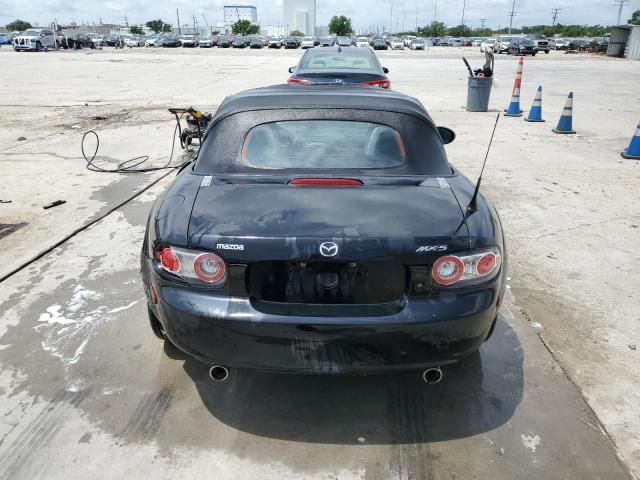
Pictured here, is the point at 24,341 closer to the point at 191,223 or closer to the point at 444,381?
the point at 191,223

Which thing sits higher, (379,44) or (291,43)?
(291,43)

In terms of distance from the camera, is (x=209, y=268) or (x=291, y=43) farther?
(x=291, y=43)

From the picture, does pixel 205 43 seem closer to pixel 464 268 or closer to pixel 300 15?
pixel 464 268

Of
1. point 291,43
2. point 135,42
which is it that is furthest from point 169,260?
point 135,42

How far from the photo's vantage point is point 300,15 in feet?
622

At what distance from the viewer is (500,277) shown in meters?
2.35

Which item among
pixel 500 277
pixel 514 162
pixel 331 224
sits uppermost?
pixel 331 224

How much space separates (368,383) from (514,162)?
243 inches

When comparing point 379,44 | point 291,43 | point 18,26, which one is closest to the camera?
point 291,43

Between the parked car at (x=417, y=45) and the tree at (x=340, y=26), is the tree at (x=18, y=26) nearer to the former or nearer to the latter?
the tree at (x=340, y=26)

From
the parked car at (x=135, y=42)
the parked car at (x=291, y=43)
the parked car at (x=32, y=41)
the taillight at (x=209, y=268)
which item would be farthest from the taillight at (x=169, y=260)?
the parked car at (x=135, y=42)

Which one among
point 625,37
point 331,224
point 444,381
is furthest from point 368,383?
point 625,37

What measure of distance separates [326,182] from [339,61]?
810 cm

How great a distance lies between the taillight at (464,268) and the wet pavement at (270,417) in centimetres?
80
